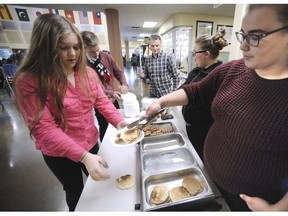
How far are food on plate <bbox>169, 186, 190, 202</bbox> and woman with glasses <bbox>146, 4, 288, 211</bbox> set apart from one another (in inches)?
6.7

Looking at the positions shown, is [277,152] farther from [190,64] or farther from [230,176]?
[190,64]

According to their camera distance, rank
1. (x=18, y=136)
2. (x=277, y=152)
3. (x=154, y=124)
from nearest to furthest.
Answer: (x=277, y=152), (x=154, y=124), (x=18, y=136)

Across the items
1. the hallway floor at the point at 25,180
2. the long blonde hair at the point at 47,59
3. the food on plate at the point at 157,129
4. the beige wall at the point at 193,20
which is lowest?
the hallway floor at the point at 25,180

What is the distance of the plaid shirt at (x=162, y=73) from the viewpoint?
92.7 inches

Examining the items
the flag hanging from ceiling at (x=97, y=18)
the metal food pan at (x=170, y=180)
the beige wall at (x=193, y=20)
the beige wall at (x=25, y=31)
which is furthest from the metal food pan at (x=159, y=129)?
the beige wall at (x=193, y=20)

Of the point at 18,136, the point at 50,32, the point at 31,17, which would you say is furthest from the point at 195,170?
the point at 31,17

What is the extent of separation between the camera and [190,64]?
578 cm

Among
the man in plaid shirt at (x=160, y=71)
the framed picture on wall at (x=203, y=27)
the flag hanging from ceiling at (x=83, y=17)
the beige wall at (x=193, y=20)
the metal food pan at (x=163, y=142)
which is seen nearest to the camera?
the metal food pan at (x=163, y=142)

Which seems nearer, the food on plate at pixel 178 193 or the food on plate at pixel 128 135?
the food on plate at pixel 178 193

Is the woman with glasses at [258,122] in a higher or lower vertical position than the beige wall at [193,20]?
lower

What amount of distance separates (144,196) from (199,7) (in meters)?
5.54

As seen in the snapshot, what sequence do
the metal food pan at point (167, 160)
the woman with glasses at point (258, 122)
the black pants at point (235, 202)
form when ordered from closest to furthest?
the woman with glasses at point (258, 122) → the black pants at point (235, 202) → the metal food pan at point (167, 160)

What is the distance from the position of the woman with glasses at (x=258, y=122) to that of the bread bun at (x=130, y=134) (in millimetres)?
456

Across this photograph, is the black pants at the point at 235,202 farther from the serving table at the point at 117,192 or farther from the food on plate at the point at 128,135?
the food on plate at the point at 128,135
